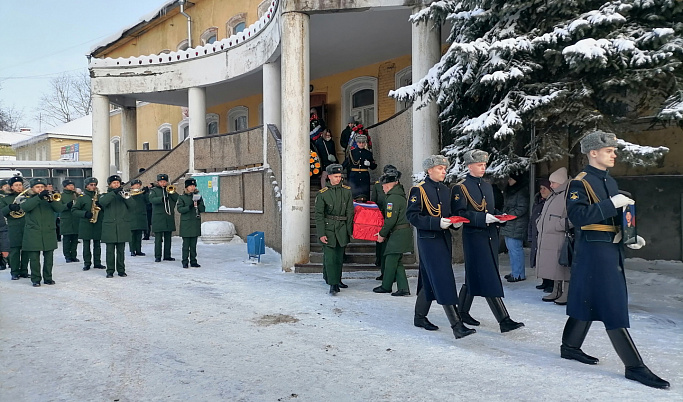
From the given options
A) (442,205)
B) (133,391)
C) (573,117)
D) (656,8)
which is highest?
(656,8)

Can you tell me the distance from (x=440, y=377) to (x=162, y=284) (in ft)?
18.1

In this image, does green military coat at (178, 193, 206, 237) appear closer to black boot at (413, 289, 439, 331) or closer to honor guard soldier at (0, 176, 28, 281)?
honor guard soldier at (0, 176, 28, 281)

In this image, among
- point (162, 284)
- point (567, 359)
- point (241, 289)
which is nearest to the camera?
point (567, 359)

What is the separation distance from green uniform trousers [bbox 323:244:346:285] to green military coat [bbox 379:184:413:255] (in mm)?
667

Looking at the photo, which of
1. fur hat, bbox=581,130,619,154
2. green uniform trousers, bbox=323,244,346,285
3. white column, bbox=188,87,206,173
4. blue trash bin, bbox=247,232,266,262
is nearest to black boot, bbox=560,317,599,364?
fur hat, bbox=581,130,619,154

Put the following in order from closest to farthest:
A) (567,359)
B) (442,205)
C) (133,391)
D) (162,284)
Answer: (133,391) → (567,359) → (442,205) → (162,284)

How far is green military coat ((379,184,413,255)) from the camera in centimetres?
720

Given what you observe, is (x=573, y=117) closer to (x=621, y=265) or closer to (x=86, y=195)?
(x=621, y=265)

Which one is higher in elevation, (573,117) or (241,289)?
(573,117)

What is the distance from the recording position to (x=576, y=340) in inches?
171

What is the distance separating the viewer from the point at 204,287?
794cm

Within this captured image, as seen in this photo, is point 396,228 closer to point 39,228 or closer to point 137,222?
point 39,228

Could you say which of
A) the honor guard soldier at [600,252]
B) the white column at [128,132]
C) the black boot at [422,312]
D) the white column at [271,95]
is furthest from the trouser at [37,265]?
the white column at [128,132]

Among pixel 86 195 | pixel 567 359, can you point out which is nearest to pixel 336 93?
pixel 86 195
